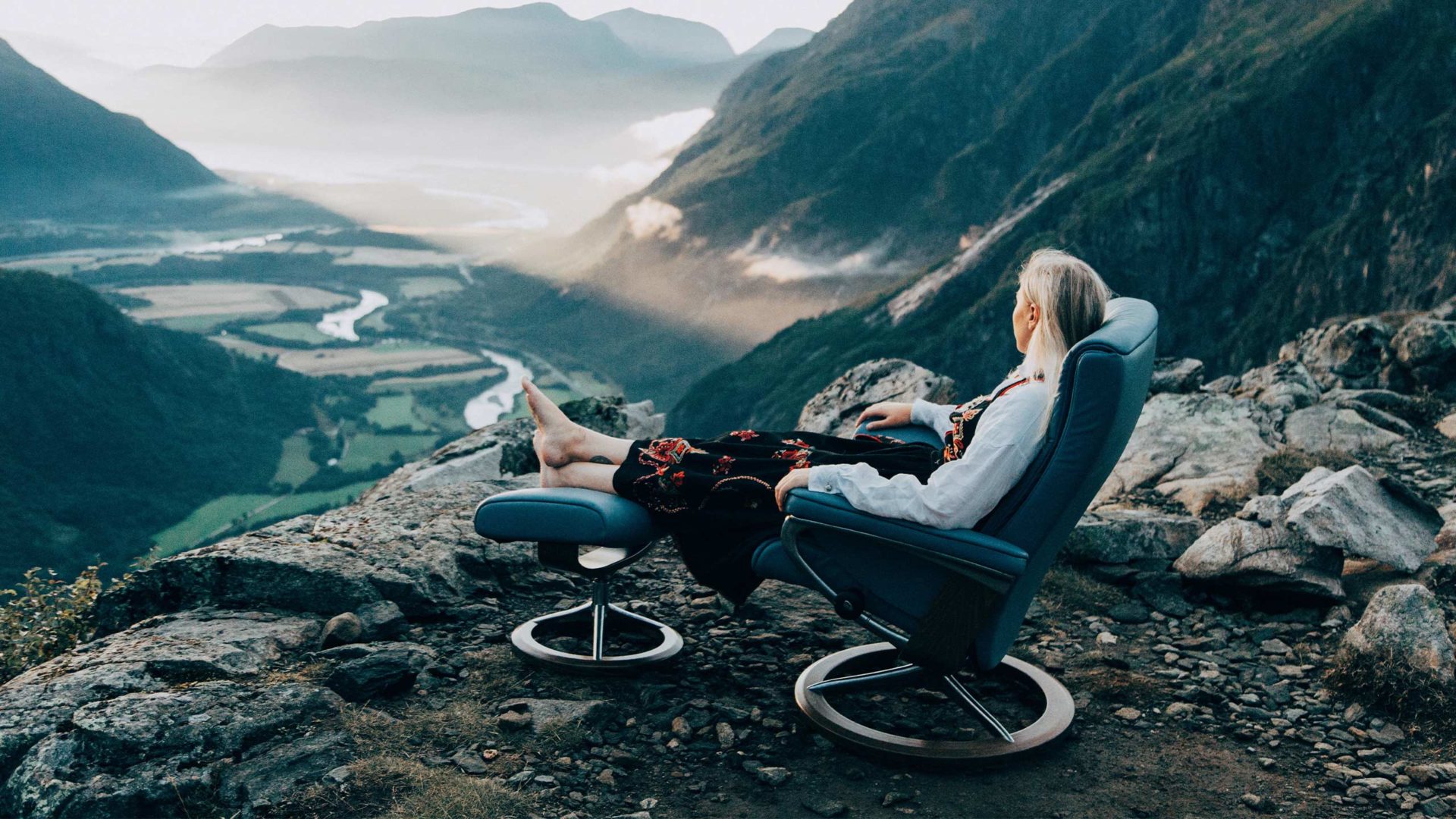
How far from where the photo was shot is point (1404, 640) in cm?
528

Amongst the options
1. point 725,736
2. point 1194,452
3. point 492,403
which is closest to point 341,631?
point 725,736

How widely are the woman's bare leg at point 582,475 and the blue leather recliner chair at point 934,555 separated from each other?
0.66ft

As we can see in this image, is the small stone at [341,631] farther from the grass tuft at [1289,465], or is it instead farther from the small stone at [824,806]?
the grass tuft at [1289,465]

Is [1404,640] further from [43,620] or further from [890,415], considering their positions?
[43,620]

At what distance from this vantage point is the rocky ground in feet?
14.1

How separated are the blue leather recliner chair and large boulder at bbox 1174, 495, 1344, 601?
218 centimetres

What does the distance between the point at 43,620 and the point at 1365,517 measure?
10.1 meters

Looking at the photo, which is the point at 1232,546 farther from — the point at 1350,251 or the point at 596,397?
the point at 1350,251

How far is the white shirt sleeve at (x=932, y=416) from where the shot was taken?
621cm

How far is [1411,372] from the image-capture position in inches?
485

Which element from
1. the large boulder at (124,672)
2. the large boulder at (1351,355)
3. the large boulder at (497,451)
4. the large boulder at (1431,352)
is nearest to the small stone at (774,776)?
the large boulder at (124,672)

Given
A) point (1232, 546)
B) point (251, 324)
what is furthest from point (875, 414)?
point (251, 324)

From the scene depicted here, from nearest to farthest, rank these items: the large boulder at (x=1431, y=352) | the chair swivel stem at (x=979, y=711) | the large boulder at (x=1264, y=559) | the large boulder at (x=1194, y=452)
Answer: the chair swivel stem at (x=979, y=711) < the large boulder at (x=1264, y=559) < the large boulder at (x=1194, y=452) < the large boulder at (x=1431, y=352)

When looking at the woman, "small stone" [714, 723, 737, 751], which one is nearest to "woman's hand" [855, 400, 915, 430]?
the woman
